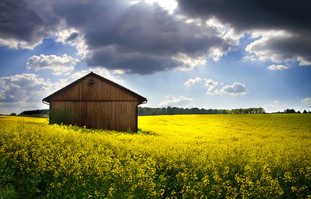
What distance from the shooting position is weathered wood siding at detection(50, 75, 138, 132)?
852 inches

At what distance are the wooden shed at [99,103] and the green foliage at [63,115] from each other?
0.56ft

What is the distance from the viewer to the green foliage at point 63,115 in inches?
833

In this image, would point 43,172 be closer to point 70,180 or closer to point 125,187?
Result: point 70,180

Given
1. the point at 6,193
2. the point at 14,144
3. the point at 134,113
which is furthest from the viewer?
the point at 134,113

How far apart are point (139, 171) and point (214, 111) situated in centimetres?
6046

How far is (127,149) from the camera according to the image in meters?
9.14

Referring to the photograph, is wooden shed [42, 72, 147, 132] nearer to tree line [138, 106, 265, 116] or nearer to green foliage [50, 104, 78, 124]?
green foliage [50, 104, 78, 124]

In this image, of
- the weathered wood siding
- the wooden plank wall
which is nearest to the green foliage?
the weathered wood siding

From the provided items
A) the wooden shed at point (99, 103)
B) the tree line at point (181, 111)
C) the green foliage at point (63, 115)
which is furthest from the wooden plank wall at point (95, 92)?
the tree line at point (181, 111)

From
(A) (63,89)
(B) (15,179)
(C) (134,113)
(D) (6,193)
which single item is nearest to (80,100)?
(A) (63,89)

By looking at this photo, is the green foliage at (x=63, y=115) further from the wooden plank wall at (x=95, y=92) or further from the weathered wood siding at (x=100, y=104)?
the wooden plank wall at (x=95, y=92)

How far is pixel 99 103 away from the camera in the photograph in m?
21.8

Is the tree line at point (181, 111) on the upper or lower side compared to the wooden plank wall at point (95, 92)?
lower

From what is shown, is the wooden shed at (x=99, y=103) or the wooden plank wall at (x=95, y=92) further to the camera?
the wooden plank wall at (x=95, y=92)
